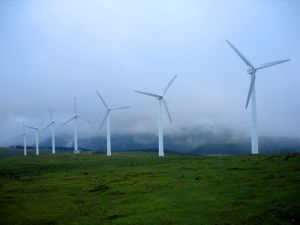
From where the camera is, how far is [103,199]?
50.5 m

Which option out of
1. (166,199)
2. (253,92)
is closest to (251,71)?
(253,92)

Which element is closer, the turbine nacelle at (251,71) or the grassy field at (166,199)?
the grassy field at (166,199)

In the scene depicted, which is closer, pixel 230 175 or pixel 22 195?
pixel 22 195

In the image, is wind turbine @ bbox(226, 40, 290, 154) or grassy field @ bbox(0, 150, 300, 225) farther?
wind turbine @ bbox(226, 40, 290, 154)

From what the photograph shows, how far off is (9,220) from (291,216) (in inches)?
1056

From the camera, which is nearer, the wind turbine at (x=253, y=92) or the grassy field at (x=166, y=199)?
the grassy field at (x=166, y=199)

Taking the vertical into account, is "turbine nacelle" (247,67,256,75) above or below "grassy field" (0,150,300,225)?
above

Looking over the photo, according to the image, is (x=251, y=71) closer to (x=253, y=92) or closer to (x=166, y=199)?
(x=253, y=92)

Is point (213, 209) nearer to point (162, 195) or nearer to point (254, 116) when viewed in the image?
point (162, 195)

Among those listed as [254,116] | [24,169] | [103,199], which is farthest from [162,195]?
[24,169]

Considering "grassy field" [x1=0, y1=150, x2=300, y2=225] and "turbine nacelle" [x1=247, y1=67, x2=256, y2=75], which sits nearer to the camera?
"grassy field" [x1=0, y1=150, x2=300, y2=225]

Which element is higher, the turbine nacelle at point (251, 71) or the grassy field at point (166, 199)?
the turbine nacelle at point (251, 71)

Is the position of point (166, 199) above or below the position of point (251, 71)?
below

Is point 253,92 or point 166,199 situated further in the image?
point 253,92
